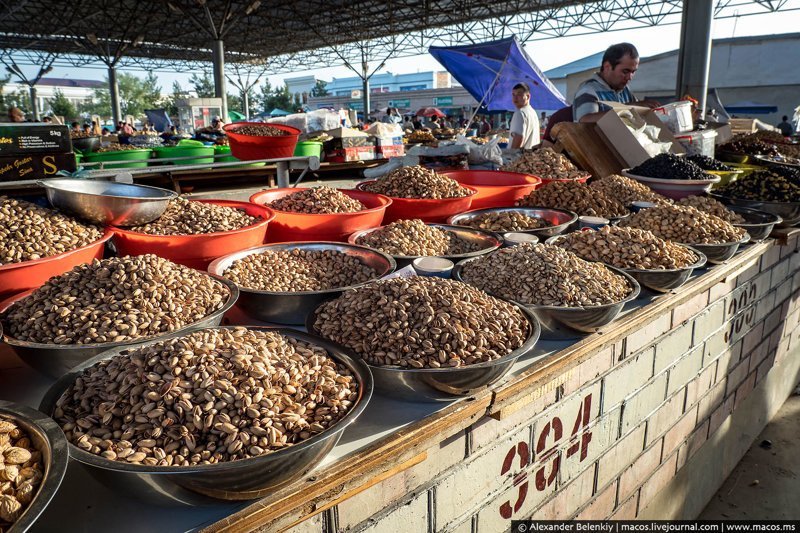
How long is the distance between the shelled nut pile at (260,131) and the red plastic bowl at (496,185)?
1.09 metres

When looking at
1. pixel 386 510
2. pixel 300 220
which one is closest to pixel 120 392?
pixel 386 510

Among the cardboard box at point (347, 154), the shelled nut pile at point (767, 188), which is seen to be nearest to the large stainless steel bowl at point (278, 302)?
the shelled nut pile at point (767, 188)

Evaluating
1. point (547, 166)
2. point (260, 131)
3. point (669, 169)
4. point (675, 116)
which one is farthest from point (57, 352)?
Result: point (675, 116)

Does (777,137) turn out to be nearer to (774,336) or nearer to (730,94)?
(774,336)

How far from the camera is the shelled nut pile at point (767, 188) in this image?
2.76 m

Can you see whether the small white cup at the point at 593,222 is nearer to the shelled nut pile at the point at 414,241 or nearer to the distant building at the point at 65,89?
the shelled nut pile at the point at 414,241

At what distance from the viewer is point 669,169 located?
9.54 ft

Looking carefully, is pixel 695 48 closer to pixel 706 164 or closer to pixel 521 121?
pixel 521 121

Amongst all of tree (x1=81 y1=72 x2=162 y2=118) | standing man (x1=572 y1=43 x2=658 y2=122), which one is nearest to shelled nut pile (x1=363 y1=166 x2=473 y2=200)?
standing man (x1=572 y1=43 x2=658 y2=122)

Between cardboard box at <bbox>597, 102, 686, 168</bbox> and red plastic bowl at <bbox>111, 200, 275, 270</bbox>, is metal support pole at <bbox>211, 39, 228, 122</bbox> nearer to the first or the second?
cardboard box at <bbox>597, 102, 686, 168</bbox>

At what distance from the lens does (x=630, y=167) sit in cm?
331

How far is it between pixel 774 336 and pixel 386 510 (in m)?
3.01

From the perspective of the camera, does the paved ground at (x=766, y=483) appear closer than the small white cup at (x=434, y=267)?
No

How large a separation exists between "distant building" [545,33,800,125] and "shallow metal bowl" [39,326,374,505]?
795 inches
